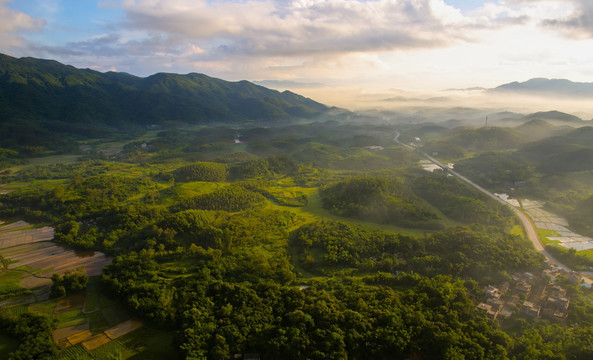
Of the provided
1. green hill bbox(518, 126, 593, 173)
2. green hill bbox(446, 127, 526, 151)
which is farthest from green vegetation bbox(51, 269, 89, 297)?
green hill bbox(446, 127, 526, 151)

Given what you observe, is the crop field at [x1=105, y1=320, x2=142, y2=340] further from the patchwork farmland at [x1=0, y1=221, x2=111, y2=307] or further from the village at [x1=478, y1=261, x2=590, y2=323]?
the village at [x1=478, y1=261, x2=590, y2=323]

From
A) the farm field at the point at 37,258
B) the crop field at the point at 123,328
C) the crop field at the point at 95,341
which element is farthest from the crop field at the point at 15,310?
the crop field at the point at 123,328

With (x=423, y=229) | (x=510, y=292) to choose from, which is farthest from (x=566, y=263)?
(x=423, y=229)

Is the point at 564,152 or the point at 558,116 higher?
the point at 558,116

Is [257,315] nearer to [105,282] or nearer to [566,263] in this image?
[105,282]

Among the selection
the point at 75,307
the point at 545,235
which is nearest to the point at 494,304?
the point at 545,235

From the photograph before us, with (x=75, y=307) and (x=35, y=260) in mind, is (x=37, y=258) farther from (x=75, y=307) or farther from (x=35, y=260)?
(x=75, y=307)

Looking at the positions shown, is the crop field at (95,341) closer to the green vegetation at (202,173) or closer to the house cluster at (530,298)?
the house cluster at (530,298)

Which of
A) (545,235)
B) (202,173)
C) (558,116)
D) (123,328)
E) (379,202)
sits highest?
(558,116)
